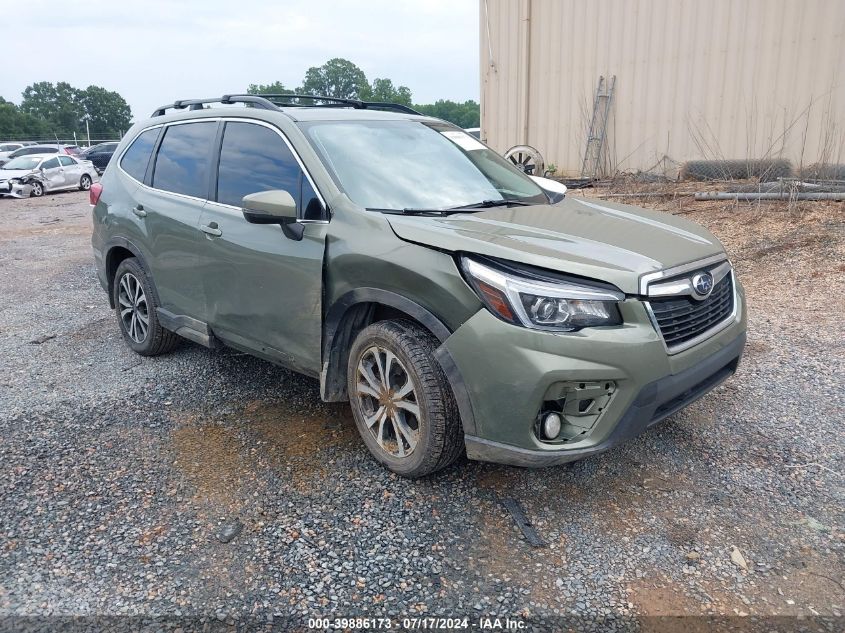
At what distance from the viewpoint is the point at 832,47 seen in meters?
9.23

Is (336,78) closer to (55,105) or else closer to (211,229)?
(55,105)

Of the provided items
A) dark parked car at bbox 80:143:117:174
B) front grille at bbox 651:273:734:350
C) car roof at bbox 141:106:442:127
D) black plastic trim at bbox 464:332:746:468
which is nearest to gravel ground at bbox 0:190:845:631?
black plastic trim at bbox 464:332:746:468

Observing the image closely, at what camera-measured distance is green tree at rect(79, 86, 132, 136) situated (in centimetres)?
8081

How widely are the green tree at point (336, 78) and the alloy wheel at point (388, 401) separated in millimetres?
106292

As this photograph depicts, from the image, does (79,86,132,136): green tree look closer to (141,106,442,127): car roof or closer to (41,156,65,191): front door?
(41,156,65,191): front door

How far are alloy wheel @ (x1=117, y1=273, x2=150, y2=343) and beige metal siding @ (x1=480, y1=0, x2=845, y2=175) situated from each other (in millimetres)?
9133

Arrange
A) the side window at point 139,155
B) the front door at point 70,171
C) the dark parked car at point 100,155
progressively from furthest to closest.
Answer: the dark parked car at point 100,155 → the front door at point 70,171 → the side window at point 139,155

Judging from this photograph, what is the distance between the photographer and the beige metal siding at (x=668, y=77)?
9492 millimetres

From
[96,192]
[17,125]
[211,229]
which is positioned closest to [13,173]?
[96,192]

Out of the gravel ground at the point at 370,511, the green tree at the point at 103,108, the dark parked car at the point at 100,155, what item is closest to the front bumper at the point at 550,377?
the gravel ground at the point at 370,511

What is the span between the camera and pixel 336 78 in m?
106

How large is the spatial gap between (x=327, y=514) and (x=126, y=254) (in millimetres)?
→ 3138

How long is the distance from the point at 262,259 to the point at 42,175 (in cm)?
2108

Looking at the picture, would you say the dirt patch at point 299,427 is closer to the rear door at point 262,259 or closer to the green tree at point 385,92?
the rear door at point 262,259
